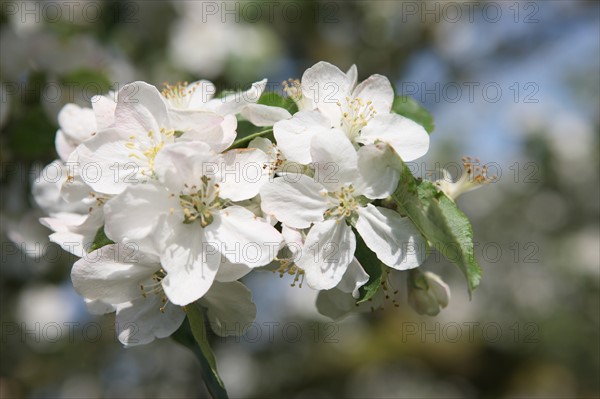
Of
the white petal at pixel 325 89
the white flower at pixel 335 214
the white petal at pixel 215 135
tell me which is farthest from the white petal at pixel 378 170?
the white petal at pixel 215 135

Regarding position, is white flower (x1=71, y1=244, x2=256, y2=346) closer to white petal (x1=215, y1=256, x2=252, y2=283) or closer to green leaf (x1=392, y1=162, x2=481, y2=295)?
white petal (x1=215, y1=256, x2=252, y2=283)

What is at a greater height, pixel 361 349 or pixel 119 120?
pixel 119 120

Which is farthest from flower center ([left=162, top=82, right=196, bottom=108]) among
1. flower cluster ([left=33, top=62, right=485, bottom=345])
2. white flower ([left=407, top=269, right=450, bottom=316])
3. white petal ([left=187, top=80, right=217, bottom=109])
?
white flower ([left=407, top=269, right=450, bottom=316])

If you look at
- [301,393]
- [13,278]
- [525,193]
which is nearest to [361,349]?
[301,393]

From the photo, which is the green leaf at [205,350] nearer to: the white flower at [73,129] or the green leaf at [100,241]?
the green leaf at [100,241]

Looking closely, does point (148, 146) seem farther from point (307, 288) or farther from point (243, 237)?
point (307, 288)

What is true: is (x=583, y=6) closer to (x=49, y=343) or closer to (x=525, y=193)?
(x=525, y=193)
